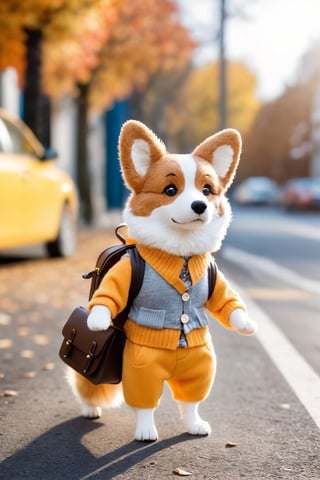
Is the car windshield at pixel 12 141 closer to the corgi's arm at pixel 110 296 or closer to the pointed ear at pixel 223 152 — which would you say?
the pointed ear at pixel 223 152

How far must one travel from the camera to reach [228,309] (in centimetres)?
435

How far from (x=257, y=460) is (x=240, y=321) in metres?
0.66

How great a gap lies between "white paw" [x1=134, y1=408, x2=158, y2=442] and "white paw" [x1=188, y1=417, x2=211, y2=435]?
18cm

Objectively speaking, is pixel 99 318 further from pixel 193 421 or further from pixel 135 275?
pixel 193 421

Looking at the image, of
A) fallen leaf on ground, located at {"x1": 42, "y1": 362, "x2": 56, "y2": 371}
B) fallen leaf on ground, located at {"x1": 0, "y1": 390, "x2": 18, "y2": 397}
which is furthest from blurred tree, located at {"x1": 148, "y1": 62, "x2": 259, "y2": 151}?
fallen leaf on ground, located at {"x1": 0, "y1": 390, "x2": 18, "y2": 397}

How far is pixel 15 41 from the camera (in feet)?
51.9

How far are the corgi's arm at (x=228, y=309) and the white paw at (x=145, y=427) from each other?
53 cm

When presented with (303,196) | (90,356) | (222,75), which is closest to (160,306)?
(90,356)

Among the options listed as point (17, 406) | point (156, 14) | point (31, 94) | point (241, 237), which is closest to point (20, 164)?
point (31, 94)

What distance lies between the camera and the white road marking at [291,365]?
4.90 meters

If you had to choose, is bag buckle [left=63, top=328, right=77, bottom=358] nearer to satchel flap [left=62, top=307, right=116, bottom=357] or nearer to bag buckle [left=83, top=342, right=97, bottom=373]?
satchel flap [left=62, top=307, right=116, bottom=357]

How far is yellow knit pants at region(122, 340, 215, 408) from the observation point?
4.16 meters

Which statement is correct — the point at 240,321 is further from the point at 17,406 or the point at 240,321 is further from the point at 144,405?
the point at 17,406

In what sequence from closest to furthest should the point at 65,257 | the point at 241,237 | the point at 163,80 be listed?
the point at 65,257 < the point at 241,237 < the point at 163,80
